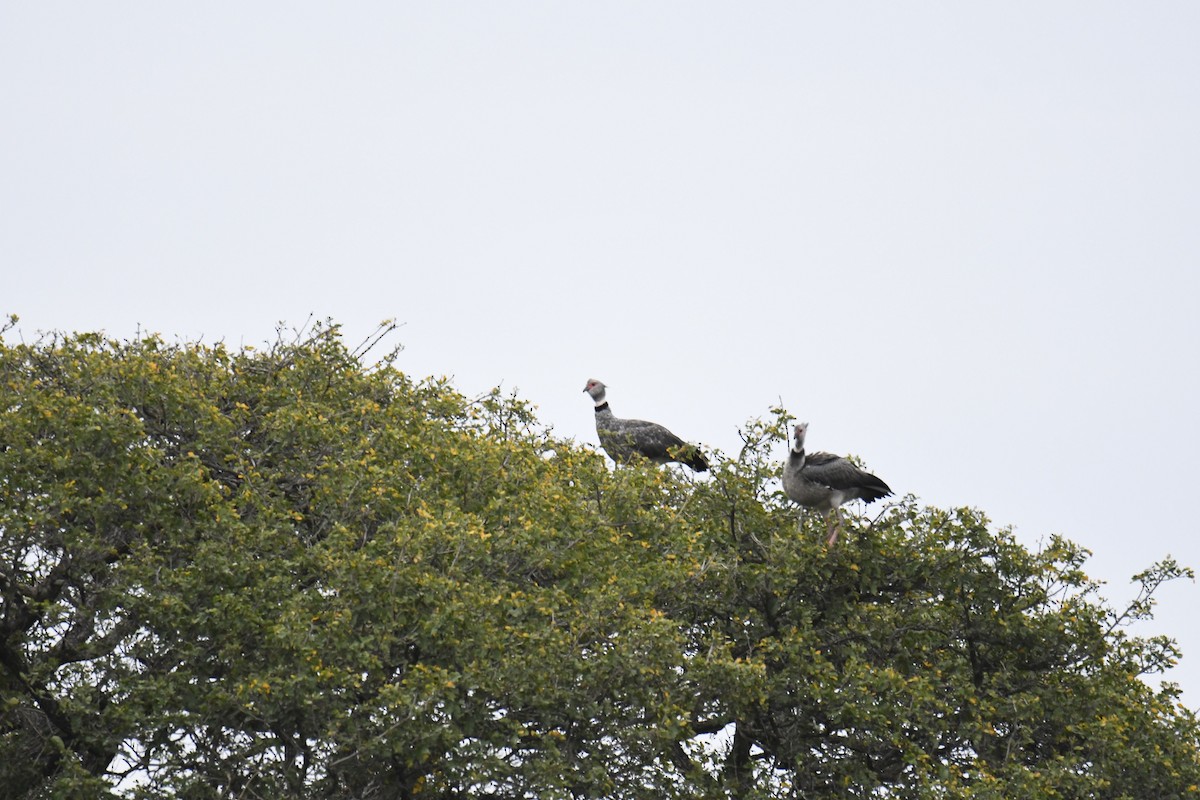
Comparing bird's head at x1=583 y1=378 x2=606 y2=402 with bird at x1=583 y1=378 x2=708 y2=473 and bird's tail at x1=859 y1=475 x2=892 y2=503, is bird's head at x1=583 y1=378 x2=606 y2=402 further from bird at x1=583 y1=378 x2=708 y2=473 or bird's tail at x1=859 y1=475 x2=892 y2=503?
bird's tail at x1=859 y1=475 x2=892 y2=503

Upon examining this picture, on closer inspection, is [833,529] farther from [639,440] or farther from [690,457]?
[639,440]

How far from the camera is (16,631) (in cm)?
1622

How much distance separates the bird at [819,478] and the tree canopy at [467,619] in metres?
0.35

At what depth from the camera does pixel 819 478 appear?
2033cm

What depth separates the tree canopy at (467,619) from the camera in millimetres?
14953

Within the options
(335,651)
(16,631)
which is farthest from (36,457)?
(335,651)

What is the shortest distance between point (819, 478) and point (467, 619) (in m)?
6.83

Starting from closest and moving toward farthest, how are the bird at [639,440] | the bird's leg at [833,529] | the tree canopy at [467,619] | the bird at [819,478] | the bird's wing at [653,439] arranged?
the tree canopy at [467,619]
the bird's leg at [833,529]
the bird at [819,478]
the bird at [639,440]
the bird's wing at [653,439]

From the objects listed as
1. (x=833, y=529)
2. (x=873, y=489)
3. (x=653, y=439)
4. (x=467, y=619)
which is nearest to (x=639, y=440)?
(x=653, y=439)

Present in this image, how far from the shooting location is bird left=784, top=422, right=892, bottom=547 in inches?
800

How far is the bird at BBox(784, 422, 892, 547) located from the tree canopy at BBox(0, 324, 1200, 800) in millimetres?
351

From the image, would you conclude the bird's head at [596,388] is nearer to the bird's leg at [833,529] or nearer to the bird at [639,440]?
the bird at [639,440]

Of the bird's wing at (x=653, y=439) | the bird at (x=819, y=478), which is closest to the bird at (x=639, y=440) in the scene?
the bird's wing at (x=653, y=439)

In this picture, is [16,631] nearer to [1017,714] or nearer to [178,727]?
[178,727]
